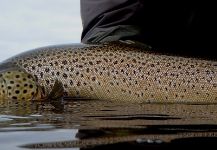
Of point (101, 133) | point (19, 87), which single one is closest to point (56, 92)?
point (19, 87)

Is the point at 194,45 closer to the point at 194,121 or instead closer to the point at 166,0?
the point at 166,0

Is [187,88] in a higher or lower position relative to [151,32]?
lower

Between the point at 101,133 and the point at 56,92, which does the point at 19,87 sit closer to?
the point at 56,92

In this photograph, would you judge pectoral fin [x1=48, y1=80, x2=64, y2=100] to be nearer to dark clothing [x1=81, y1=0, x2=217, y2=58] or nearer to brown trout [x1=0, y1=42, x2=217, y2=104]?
brown trout [x1=0, y1=42, x2=217, y2=104]

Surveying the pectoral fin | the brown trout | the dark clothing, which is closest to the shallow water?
the pectoral fin

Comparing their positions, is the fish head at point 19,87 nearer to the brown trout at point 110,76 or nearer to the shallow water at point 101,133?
the brown trout at point 110,76

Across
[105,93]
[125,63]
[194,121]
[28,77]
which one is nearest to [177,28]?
[125,63]
